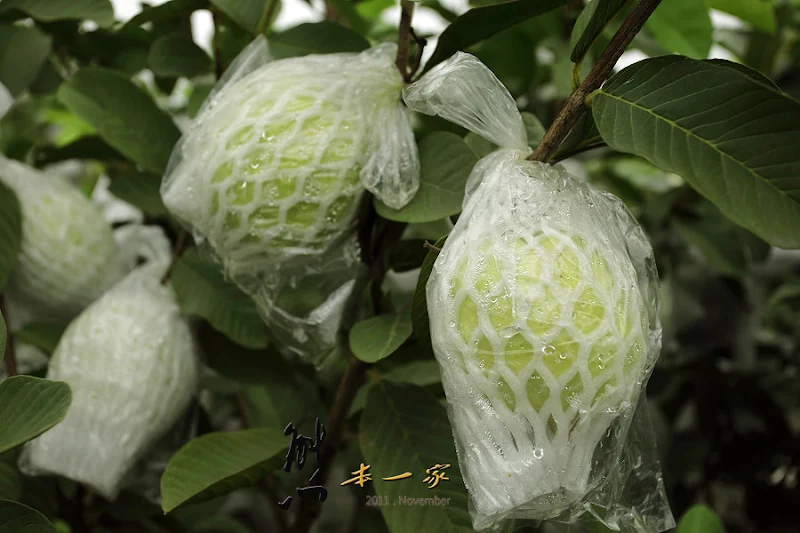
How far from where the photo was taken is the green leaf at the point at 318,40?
0.73 metres

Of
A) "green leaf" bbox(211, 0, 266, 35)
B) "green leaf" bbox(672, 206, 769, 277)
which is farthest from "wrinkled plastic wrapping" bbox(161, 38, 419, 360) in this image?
"green leaf" bbox(672, 206, 769, 277)

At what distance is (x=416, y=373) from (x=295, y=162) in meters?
0.26

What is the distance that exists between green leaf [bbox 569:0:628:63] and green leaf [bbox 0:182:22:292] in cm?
58

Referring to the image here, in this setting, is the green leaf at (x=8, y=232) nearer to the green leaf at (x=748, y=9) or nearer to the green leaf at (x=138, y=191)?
the green leaf at (x=138, y=191)

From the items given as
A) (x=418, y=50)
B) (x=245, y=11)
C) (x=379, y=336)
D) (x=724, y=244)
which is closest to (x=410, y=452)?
(x=379, y=336)

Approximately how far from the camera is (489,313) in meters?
0.46

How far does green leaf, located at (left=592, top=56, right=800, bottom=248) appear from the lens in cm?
46

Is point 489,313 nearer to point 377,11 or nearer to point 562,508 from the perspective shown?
point 562,508

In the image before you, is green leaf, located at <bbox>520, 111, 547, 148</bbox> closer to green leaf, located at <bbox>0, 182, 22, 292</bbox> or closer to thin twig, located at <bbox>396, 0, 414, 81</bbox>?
thin twig, located at <bbox>396, 0, 414, 81</bbox>

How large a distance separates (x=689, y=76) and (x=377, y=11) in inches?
38.6

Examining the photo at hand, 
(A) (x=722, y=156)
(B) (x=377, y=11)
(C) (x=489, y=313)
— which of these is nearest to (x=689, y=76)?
(A) (x=722, y=156)

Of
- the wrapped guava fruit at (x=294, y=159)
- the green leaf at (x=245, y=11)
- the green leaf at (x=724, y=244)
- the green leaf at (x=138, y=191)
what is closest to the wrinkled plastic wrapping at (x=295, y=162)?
the wrapped guava fruit at (x=294, y=159)

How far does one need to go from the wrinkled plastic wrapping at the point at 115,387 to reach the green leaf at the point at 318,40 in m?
0.29

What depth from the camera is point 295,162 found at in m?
0.57
